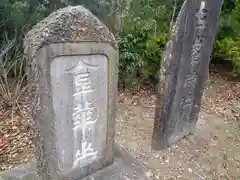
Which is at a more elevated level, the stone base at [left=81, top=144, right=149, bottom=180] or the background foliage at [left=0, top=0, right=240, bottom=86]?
the background foliage at [left=0, top=0, right=240, bottom=86]

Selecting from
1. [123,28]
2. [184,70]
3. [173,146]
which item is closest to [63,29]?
[184,70]

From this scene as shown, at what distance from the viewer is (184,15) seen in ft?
8.47

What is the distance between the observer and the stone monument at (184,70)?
266 centimetres

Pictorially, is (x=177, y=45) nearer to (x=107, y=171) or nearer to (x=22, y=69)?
(x=107, y=171)

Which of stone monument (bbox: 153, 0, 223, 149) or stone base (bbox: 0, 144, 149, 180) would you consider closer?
stone base (bbox: 0, 144, 149, 180)

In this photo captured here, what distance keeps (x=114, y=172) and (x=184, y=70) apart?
4.49 ft

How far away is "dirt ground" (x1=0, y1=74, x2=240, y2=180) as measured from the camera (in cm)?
295

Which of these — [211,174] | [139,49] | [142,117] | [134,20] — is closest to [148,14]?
[134,20]

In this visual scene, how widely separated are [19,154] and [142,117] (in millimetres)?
1787

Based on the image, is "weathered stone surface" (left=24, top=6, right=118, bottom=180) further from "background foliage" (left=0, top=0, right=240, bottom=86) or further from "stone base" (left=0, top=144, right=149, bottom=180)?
"background foliage" (left=0, top=0, right=240, bottom=86)

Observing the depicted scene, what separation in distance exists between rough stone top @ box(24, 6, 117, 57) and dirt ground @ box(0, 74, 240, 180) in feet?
4.61

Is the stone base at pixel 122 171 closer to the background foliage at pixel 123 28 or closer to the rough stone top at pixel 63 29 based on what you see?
the rough stone top at pixel 63 29

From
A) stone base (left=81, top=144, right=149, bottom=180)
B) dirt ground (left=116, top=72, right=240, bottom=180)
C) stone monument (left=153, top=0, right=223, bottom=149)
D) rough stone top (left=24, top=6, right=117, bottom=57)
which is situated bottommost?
dirt ground (left=116, top=72, right=240, bottom=180)

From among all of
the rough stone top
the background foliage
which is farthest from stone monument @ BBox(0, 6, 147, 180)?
the background foliage
